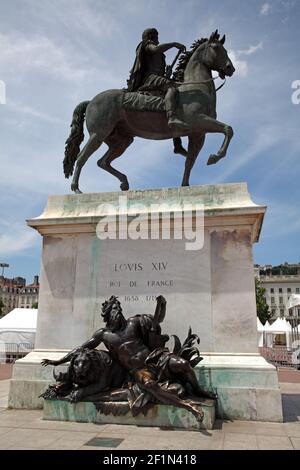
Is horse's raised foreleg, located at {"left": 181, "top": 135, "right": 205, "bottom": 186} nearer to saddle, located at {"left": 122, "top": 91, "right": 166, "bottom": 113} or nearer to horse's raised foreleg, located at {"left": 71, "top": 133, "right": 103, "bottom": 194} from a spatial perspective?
saddle, located at {"left": 122, "top": 91, "right": 166, "bottom": 113}

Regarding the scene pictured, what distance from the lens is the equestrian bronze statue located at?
6.13 meters

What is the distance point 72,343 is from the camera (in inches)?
316

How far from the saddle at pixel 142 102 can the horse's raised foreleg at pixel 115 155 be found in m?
1.10

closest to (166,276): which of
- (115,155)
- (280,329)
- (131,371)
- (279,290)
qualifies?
(131,371)

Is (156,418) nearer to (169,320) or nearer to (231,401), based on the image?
(231,401)

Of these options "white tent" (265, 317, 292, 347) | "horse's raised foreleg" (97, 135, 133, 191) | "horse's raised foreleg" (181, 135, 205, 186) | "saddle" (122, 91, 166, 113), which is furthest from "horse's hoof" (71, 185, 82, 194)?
"white tent" (265, 317, 292, 347)

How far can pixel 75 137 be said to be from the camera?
964 cm

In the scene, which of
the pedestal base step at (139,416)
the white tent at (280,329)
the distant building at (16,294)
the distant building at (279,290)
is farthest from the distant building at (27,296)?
the pedestal base step at (139,416)

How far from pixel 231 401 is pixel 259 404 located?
1.45ft

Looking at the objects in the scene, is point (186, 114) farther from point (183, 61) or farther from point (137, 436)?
point (137, 436)

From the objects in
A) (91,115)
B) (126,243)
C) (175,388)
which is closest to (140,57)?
(91,115)

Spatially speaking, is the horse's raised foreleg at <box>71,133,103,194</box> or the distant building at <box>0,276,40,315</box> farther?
the distant building at <box>0,276,40,315</box>

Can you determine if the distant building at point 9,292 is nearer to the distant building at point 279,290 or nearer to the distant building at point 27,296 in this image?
the distant building at point 27,296

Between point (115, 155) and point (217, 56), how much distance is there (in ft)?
10.3
